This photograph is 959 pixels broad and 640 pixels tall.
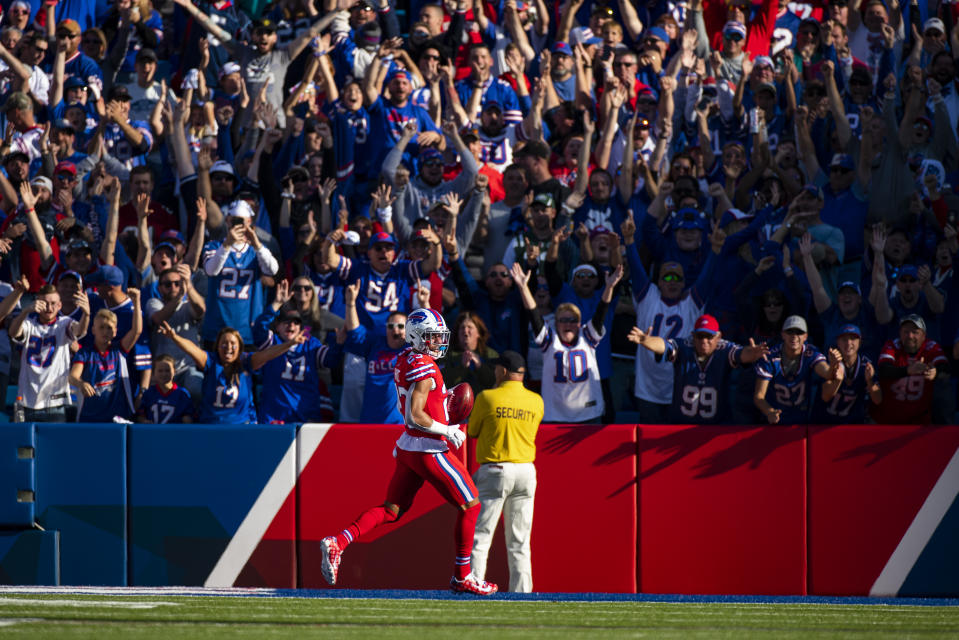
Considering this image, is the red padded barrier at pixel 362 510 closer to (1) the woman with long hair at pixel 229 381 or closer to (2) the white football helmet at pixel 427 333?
(1) the woman with long hair at pixel 229 381

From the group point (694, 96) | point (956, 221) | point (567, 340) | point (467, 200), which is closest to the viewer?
point (567, 340)

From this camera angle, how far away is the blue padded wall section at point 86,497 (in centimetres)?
933

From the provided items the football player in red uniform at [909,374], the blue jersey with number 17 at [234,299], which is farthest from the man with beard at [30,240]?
the football player in red uniform at [909,374]

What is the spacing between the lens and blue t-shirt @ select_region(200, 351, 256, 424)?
9.92m

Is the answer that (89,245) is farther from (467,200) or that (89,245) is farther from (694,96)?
(694,96)

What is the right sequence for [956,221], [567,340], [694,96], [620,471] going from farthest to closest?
1. [694,96]
2. [956,221]
3. [567,340]
4. [620,471]

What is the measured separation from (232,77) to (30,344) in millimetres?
4112

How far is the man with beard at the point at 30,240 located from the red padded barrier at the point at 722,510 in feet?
19.2

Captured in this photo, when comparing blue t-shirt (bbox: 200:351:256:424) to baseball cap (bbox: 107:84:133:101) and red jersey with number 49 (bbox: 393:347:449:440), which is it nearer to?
red jersey with number 49 (bbox: 393:347:449:440)

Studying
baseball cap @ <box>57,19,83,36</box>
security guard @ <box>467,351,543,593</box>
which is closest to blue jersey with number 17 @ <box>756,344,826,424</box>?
security guard @ <box>467,351,543,593</box>

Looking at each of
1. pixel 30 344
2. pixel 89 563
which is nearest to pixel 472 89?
pixel 30 344

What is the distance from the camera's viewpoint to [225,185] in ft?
40.3

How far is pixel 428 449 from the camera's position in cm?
811

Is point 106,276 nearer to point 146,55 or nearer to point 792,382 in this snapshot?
point 146,55
